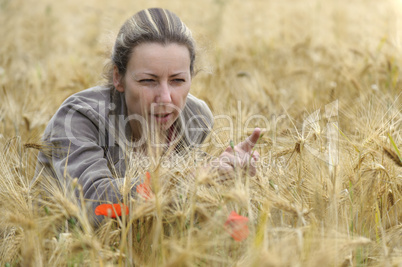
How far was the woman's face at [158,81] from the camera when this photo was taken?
1816 millimetres

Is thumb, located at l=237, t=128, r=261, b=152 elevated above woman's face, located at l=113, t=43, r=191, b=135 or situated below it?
below

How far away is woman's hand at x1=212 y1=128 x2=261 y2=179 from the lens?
1492 mm

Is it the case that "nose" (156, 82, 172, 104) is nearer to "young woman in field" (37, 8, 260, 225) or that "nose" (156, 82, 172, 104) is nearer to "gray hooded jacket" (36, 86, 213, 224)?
"young woman in field" (37, 8, 260, 225)

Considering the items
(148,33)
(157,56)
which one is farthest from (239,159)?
(148,33)

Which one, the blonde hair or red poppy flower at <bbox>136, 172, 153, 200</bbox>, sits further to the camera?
the blonde hair

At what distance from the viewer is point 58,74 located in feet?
12.5

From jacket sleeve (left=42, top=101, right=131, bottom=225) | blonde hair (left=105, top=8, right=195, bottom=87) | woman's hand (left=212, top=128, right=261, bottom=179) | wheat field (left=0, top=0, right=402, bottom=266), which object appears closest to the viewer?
wheat field (left=0, top=0, right=402, bottom=266)

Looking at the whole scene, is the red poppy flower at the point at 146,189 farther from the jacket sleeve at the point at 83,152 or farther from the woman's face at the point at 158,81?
the woman's face at the point at 158,81

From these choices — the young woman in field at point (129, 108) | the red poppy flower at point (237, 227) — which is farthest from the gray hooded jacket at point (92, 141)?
the red poppy flower at point (237, 227)

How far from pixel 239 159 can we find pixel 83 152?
0.60 meters

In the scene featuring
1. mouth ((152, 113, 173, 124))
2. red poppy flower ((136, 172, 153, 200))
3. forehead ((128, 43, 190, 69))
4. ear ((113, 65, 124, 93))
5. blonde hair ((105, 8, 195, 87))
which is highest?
blonde hair ((105, 8, 195, 87))

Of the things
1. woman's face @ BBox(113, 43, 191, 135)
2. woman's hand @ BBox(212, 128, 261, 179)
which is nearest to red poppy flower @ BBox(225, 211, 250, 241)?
woman's hand @ BBox(212, 128, 261, 179)

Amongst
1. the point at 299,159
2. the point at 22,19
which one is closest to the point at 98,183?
the point at 299,159

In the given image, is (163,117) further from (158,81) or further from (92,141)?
(92,141)
